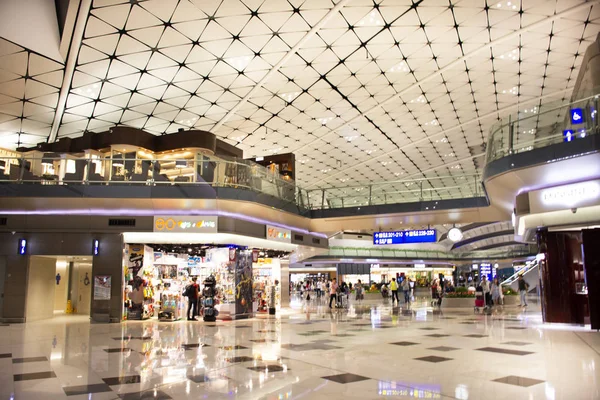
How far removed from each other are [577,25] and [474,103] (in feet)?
30.8

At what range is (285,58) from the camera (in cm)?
2272

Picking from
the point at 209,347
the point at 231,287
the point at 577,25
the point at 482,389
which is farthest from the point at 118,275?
the point at 577,25

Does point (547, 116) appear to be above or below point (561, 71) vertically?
below

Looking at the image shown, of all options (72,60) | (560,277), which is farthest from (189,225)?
(560,277)

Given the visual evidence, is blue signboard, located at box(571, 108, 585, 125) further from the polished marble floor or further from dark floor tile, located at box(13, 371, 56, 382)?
dark floor tile, located at box(13, 371, 56, 382)

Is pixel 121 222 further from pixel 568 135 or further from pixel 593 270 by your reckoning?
pixel 593 270

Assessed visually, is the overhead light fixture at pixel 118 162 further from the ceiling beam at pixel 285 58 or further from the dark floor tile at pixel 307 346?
the dark floor tile at pixel 307 346

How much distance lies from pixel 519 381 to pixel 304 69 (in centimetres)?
2041

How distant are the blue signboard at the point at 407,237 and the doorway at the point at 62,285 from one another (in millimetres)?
15251

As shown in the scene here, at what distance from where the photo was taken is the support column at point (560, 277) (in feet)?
51.4

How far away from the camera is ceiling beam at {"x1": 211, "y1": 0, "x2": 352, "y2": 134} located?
19.3m

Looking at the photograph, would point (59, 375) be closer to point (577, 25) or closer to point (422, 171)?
point (577, 25)

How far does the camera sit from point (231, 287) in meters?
19.4

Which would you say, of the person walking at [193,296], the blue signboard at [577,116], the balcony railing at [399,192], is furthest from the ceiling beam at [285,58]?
the person walking at [193,296]
